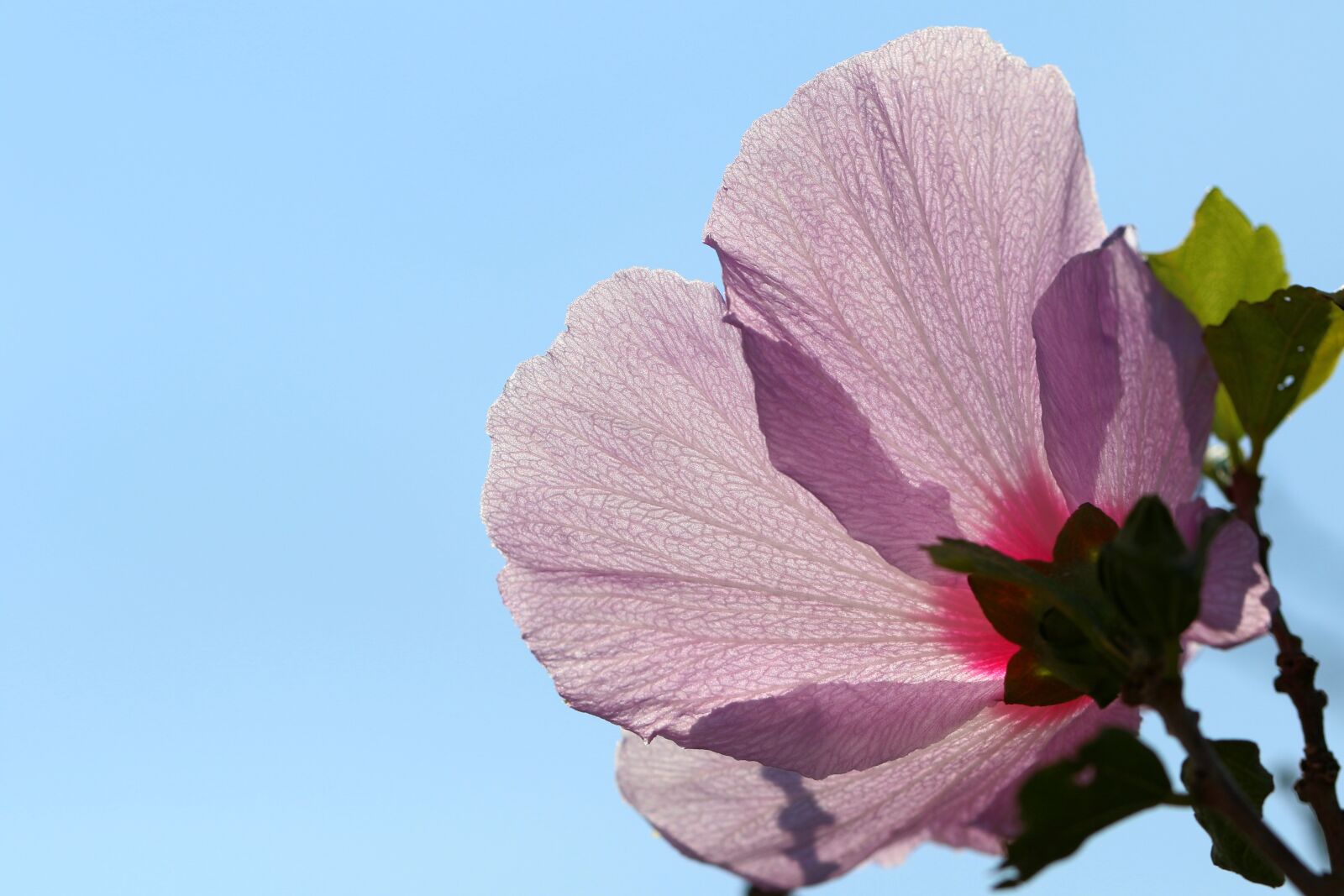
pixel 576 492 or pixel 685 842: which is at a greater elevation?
pixel 576 492

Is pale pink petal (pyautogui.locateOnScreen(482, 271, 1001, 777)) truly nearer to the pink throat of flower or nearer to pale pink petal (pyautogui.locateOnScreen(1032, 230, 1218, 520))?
the pink throat of flower

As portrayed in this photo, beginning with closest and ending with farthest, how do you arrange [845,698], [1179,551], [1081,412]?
[1179,551] < [1081,412] < [845,698]

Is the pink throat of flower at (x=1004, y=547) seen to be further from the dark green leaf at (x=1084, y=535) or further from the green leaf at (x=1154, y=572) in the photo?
the green leaf at (x=1154, y=572)

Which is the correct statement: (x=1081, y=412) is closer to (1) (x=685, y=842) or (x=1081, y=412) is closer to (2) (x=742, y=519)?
(2) (x=742, y=519)

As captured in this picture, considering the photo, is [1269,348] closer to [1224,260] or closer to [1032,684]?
[1224,260]

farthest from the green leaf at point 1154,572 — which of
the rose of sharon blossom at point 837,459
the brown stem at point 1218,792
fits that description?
the rose of sharon blossom at point 837,459

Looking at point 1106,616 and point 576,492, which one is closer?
point 1106,616

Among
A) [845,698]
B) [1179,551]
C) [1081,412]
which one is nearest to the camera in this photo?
[1179,551]

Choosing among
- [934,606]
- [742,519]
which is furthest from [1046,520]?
[742,519]
